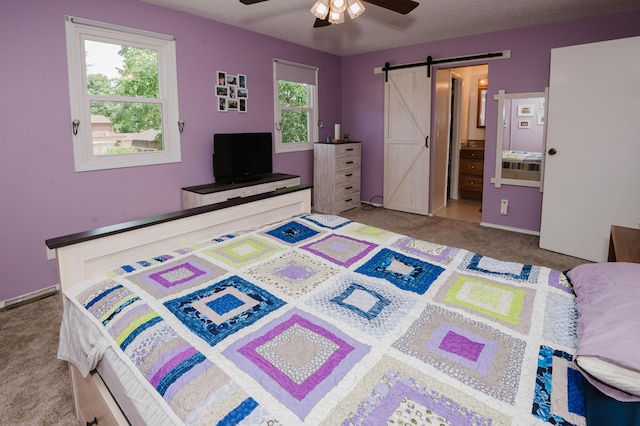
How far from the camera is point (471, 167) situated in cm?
620

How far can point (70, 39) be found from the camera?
2945 millimetres

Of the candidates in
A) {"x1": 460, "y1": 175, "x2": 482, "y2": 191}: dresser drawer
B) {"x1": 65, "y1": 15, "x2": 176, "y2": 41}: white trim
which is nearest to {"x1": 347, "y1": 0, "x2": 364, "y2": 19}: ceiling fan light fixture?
{"x1": 65, "y1": 15, "x2": 176, "y2": 41}: white trim

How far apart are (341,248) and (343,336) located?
2.59ft

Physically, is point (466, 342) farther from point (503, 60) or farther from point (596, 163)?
point (503, 60)

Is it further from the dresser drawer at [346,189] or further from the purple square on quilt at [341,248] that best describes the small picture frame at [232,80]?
the purple square on quilt at [341,248]

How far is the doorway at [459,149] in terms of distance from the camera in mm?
5504

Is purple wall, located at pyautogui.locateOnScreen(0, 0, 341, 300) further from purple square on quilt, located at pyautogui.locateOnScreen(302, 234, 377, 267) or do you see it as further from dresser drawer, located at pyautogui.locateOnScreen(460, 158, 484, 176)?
dresser drawer, located at pyautogui.locateOnScreen(460, 158, 484, 176)

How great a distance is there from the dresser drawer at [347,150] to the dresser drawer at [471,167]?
197 cm

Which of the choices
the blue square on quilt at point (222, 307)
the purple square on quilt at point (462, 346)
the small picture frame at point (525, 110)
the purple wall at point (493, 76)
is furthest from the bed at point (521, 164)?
the blue square on quilt at point (222, 307)

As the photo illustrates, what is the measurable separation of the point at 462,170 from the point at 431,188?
134 centimetres

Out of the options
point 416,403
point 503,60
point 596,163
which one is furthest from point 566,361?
point 503,60

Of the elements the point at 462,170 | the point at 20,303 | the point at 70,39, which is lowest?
the point at 20,303

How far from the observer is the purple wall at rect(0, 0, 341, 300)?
272 cm

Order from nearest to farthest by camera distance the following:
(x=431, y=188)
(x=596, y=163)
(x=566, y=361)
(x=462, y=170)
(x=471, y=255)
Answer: (x=566, y=361), (x=471, y=255), (x=596, y=163), (x=431, y=188), (x=462, y=170)
